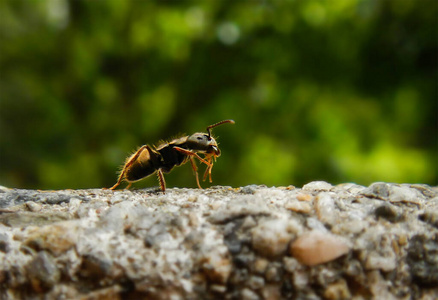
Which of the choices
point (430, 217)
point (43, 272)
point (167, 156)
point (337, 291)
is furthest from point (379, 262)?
point (167, 156)

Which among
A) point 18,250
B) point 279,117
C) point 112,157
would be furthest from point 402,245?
point 112,157

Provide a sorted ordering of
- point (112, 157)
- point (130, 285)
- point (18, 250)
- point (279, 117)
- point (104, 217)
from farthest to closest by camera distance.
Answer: point (112, 157) → point (279, 117) → point (104, 217) → point (18, 250) → point (130, 285)

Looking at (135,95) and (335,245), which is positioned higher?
(135,95)

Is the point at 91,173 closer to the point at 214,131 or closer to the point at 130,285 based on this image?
the point at 214,131

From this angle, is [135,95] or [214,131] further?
[135,95]

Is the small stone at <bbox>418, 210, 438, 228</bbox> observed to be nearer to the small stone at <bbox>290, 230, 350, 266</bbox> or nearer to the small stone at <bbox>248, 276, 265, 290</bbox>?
the small stone at <bbox>290, 230, 350, 266</bbox>

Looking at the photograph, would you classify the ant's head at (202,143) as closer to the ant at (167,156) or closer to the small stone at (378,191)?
the ant at (167,156)

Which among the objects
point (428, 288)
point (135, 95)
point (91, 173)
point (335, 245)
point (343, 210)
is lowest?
point (428, 288)

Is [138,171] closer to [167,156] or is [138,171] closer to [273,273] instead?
[167,156]

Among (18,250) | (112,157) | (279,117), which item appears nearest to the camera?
(18,250)

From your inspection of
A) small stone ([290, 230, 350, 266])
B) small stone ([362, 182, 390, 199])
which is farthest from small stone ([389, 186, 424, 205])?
small stone ([290, 230, 350, 266])
